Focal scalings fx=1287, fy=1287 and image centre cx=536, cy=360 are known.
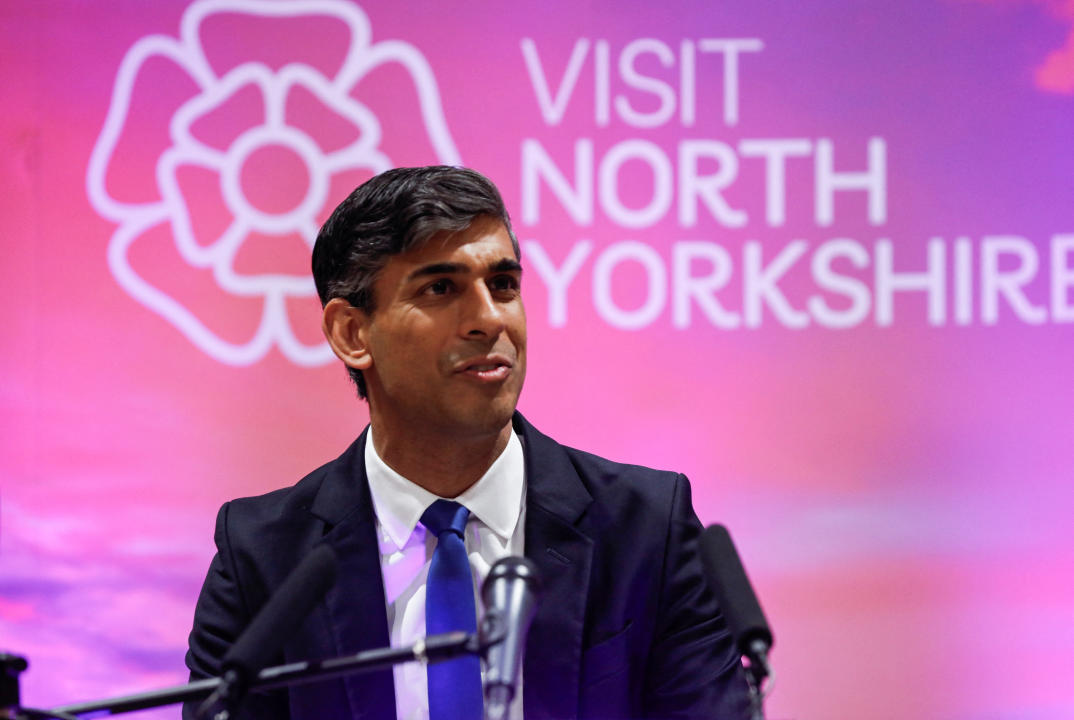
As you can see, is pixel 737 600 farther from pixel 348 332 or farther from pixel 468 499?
pixel 348 332

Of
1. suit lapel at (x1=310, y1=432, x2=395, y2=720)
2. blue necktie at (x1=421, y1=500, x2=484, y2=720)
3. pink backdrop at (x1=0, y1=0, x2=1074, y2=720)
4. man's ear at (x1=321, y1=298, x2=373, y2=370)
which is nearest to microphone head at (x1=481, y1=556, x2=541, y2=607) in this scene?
blue necktie at (x1=421, y1=500, x2=484, y2=720)

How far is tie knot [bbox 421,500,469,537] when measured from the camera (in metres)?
2.46

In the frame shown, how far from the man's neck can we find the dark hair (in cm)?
28

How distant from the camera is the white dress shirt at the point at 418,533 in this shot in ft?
8.14

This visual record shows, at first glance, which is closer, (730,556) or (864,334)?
(730,556)

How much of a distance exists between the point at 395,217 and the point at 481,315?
26 cm

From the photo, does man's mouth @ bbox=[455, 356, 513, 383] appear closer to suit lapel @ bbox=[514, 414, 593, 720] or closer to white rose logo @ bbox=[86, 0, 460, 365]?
suit lapel @ bbox=[514, 414, 593, 720]

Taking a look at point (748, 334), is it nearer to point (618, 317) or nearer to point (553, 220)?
point (618, 317)

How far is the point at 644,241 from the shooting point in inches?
150

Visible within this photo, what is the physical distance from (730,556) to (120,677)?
2800 millimetres

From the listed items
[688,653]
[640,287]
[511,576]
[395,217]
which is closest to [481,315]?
[395,217]

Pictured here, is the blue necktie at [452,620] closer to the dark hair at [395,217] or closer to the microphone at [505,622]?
the dark hair at [395,217]

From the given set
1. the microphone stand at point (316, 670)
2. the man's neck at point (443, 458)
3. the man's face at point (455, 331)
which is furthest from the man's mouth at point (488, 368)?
the microphone stand at point (316, 670)

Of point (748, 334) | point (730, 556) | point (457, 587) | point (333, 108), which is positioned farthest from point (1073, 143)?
point (730, 556)
